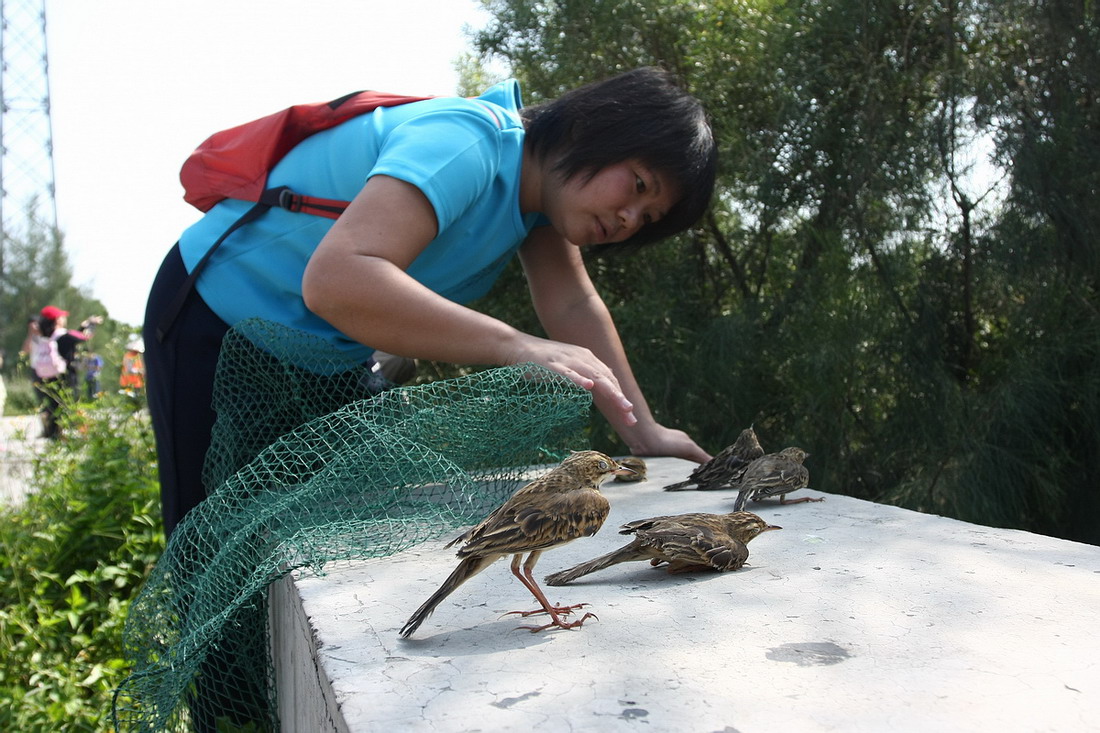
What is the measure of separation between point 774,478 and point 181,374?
1.95m

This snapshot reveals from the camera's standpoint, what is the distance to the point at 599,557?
91.6 inches

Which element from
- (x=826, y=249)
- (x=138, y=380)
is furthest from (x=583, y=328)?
(x=138, y=380)

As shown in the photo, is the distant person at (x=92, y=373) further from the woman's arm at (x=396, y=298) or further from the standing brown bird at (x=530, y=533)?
the standing brown bird at (x=530, y=533)

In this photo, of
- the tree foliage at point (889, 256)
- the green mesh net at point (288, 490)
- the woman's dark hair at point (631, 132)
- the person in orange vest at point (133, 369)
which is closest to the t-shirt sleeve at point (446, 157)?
the woman's dark hair at point (631, 132)

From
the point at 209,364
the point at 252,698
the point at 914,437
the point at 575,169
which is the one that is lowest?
the point at 252,698

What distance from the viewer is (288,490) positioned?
266 cm

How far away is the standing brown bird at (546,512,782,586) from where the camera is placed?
219cm

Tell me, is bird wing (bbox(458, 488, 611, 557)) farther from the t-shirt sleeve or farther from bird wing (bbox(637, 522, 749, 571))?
the t-shirt sleeve

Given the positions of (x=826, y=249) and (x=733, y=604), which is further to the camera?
(x=826, y=249)

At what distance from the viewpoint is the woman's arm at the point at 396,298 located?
2629 mm

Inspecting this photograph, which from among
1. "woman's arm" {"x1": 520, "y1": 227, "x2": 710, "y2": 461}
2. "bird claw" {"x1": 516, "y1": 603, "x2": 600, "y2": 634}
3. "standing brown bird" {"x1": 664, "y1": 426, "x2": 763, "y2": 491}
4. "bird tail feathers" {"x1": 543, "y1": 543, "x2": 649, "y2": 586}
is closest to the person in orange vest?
"woman's arm" {"x1": 520, "y1": 227, "x2": 710, "y2": 461}

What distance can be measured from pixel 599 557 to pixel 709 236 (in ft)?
12.7

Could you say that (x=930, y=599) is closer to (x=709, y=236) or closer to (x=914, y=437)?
(x=914, y=437)

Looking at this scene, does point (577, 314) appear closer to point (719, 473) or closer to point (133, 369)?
point (719, 473)
